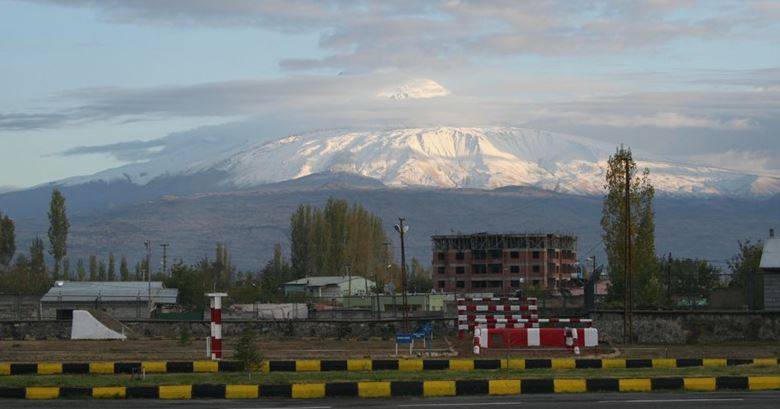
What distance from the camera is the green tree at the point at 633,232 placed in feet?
252

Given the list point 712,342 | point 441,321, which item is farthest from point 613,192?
point 712,342

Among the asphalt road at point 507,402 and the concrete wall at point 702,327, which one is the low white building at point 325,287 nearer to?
the concrete wall at point 702,327

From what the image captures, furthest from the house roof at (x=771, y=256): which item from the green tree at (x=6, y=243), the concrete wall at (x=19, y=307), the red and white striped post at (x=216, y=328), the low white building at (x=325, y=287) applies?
the green tree at (x=6, y=243)

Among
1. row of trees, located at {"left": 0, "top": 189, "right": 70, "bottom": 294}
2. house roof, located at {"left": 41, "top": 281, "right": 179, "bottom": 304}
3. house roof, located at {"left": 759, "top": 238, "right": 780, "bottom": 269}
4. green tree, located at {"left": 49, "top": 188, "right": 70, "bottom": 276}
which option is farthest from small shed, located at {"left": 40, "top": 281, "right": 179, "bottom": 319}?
green tree, located at {"left": 49, "top": 188, "right": 70, "bottom": 276}

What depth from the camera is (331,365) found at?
31359mm

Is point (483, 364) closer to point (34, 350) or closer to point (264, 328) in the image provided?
point (34, 350)

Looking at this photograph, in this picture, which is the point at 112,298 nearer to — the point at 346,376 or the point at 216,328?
the point at 216,328

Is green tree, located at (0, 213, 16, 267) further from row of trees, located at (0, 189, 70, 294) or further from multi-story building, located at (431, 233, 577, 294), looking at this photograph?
multi-story building, located at (431, 233, 577, 294)

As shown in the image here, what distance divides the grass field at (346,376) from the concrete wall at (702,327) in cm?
1964

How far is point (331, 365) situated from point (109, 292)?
84512mm

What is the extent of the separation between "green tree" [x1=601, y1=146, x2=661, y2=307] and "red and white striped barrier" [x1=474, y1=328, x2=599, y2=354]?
114ft

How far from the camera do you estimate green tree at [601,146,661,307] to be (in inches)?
3022

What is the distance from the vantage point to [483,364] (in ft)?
104

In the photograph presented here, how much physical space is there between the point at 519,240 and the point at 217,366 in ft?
521
